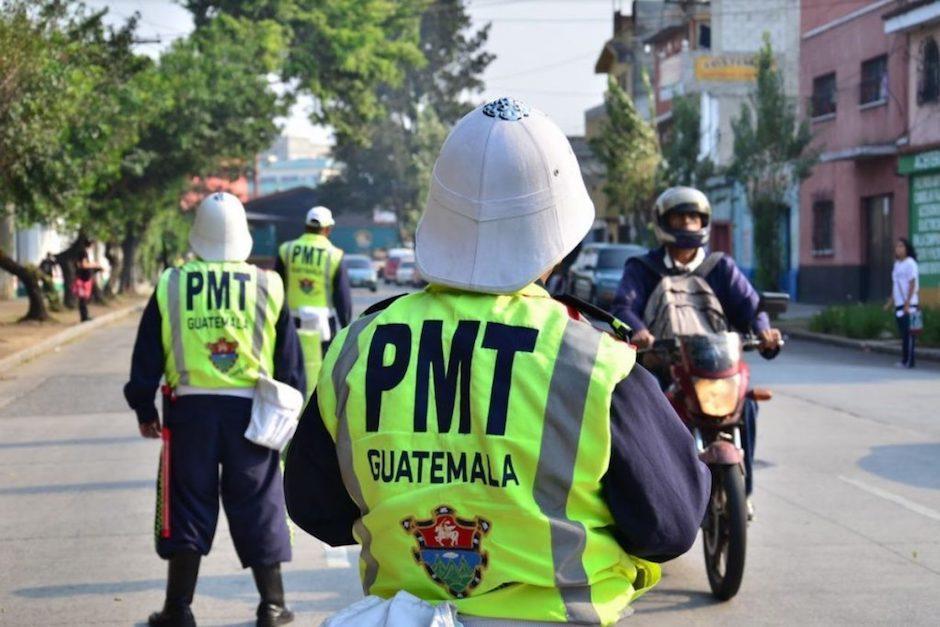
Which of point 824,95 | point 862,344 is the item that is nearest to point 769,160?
point 824,95

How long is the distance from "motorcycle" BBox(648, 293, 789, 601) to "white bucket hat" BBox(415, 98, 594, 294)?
4.01m

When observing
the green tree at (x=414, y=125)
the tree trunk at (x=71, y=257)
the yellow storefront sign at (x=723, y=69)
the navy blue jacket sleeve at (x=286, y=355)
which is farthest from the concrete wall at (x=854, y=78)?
the green tree at (x=414, y=125)

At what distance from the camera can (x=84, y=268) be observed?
31.5 metres

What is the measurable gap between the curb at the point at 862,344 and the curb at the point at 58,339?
12.8m

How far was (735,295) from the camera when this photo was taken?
7520mm

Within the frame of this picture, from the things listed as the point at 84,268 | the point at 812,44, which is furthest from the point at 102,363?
the point at 812,44

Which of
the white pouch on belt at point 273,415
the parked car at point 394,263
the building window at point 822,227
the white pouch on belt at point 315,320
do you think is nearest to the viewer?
the white pouch on belt at point 273,415

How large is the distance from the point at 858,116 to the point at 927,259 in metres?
5.67

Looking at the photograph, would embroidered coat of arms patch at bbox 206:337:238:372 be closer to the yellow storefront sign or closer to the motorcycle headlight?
the motorcycle headlight

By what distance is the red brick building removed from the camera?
3238cm

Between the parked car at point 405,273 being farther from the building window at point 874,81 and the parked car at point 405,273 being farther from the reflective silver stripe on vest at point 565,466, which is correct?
the reflective silver stripe on vest at point 565,466

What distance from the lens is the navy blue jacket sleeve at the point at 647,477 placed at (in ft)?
8.86

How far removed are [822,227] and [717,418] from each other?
31.5 metres

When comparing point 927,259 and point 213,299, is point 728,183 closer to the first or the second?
point 927,259
